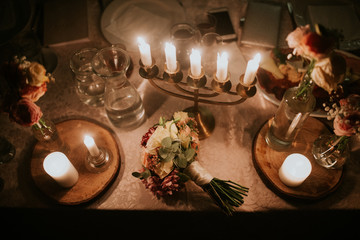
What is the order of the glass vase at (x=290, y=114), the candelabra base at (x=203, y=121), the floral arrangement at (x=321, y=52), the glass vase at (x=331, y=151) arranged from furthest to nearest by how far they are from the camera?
the candelabra base at (x=203, y=121)
the glass vase at (x=331, y=151)
the glass vase at (x=290, y=114)
the floral arrangement at (x=321, y=52)

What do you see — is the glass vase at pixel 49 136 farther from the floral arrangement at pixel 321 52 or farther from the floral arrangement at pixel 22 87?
the floral arrangement at pixel 321 52

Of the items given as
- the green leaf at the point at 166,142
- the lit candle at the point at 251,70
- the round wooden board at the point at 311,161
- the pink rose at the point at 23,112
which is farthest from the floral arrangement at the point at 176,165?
the pink rose at the point at 23,112

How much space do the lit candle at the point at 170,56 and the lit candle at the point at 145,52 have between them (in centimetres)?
7

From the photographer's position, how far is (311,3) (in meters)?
1.43

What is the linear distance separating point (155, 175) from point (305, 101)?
1.91 ft

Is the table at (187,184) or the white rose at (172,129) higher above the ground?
the white rose at (172,129)

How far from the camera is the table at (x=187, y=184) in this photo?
1.01m

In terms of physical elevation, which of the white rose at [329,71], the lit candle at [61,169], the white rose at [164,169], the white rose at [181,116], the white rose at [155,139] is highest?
the white rose at [329,71]

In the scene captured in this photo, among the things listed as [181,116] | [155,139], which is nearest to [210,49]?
[181,116]

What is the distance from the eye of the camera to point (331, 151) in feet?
3.35

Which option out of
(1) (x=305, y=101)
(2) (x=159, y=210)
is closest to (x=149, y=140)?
(2) (x=159, y=210)

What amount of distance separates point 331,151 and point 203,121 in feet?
1.68

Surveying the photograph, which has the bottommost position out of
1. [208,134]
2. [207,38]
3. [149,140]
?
[208,134]

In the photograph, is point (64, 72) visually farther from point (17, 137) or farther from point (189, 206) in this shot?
point (189, 206)
